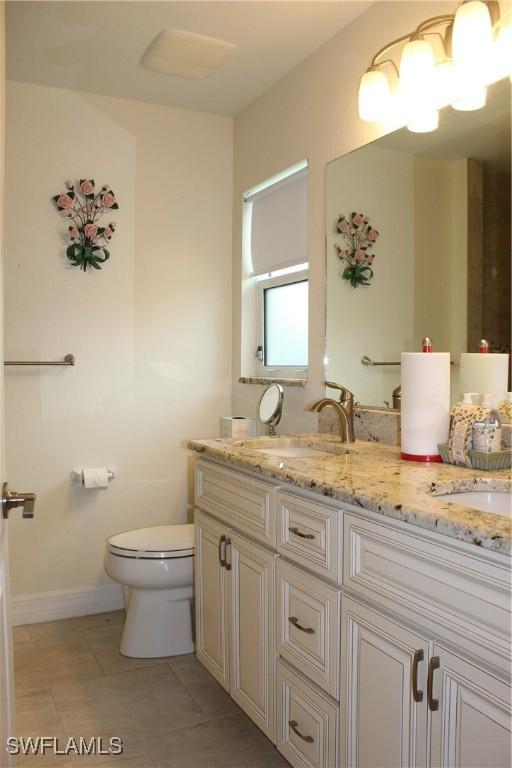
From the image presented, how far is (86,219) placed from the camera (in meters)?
2.87

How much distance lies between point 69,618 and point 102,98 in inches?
92.7

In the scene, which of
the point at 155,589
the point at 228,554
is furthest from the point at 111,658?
the point at 228,554

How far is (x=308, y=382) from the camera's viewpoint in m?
2.57

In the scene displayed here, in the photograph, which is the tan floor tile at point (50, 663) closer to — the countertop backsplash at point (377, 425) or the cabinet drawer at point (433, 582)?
the countertop backsplash at point (377, 425)

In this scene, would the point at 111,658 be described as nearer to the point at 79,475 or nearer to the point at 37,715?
the point at 37,715

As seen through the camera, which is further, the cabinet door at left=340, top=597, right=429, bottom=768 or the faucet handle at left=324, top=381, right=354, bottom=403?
the faucet handle at left=324, top=381, right=354, bottom=403

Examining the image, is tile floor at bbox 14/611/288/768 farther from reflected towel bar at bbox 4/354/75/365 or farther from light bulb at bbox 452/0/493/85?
light bulb at bbox 452/0/493/85

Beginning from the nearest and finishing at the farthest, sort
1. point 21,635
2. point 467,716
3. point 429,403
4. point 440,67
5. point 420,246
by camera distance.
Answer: point 467,716
point 429,403
point 440,67
point 420,246
point 21,635

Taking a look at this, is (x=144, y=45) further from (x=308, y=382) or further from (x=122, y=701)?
(x=122, y=701)

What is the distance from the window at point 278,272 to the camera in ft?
8.87

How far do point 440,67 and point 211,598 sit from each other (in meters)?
1.81

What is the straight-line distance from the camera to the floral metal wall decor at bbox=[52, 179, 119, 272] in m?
2.83

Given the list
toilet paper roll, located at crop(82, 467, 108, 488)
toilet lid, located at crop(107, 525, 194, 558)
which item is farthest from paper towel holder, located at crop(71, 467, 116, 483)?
toilet lid, located at crop(107, 525, 194, 558)

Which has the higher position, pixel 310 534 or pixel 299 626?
pixel 310 534
